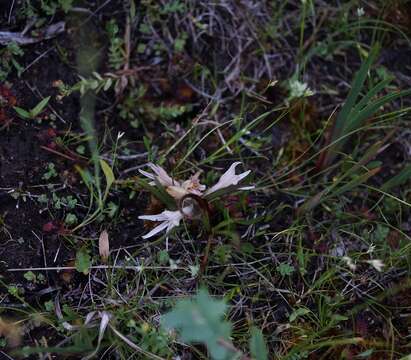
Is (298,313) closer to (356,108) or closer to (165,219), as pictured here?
(165,219)

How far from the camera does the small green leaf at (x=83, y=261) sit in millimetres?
1832

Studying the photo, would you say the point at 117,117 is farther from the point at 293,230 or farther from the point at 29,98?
the point at 293,230

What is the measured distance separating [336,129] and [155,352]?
1.02 metres

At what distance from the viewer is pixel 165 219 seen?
1.86 m

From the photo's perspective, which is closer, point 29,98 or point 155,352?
point 155,352

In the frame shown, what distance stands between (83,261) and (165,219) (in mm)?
326

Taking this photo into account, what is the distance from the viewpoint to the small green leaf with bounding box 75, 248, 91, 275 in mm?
1832

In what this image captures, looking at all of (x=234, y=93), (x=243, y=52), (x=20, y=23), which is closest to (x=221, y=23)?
(x=243, y=52)

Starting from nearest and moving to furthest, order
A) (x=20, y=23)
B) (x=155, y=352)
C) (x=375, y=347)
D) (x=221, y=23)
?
(x=155, y=352) < (x=375, y=347) < (x=20, y=23) < (x=221, y=23)

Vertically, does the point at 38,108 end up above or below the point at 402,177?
above

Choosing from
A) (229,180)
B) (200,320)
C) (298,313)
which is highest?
(200,320)

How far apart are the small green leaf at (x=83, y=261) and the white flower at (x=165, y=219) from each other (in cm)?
22

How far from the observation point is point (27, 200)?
193 cm

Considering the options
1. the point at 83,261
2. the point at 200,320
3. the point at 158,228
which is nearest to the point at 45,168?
the point at 83,261
